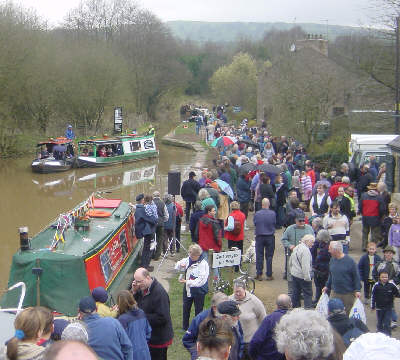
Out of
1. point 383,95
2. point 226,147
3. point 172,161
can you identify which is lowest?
point 172,161

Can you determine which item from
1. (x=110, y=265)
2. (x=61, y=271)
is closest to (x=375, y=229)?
(x=110, y=265)

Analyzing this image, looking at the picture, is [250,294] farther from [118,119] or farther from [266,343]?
A: [118,119]

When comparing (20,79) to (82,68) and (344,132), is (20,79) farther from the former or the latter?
(344,132)

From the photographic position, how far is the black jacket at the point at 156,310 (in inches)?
232

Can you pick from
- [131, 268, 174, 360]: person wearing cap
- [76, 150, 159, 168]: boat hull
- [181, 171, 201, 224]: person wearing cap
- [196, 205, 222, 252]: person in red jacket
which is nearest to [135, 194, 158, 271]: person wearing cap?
→ [196, 205, 222, 252]: person in red jacket

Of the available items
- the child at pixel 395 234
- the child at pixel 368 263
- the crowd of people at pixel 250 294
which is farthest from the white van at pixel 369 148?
the child at pixel 368 263

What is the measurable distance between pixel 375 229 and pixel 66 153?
21.1 metres

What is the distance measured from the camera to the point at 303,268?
814cm

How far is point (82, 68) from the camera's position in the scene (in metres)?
39.4

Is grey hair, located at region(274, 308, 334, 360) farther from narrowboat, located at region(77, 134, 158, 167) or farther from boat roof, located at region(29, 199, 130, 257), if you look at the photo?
narrowboat, located at region(77, 134, 158, 167)

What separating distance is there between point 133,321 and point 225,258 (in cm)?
326

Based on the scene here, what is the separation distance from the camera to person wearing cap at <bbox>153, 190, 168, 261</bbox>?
1168cm

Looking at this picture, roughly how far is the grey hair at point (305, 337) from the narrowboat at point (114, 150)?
1077 inches

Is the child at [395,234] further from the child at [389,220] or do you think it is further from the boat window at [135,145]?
the boat window at [135,145]
